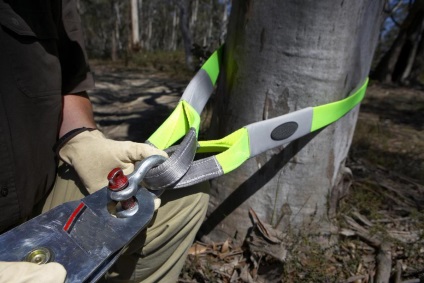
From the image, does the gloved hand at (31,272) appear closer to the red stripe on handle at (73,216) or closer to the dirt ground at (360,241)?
the red stripe on handle at (73,216)

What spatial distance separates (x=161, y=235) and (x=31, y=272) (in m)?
0.46

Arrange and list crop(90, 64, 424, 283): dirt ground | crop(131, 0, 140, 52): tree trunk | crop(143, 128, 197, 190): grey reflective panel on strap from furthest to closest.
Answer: crop(131, 0, 140, 52): tree trunk → crop(90, 64, 424, 283): dirt ground → crop(143, 128, 197, 190): grey reflective panel on strap

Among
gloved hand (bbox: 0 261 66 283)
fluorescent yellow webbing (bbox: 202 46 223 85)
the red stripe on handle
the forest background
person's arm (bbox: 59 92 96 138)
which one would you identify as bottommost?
the forest background

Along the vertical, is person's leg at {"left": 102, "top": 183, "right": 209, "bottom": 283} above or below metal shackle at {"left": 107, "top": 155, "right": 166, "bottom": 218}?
below

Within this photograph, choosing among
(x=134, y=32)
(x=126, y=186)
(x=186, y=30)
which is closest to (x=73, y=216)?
(x=126, y=186)

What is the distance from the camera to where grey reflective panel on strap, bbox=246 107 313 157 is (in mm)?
1243

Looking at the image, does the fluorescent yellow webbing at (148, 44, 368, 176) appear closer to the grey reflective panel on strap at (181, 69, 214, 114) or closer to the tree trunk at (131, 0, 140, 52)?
the grey reflective panel on strap at (181, 69, 214, 114)

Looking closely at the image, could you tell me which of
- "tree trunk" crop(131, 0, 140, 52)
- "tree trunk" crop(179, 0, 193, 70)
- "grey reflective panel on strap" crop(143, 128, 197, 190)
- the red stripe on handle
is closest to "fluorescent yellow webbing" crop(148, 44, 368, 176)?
"grey reflective panel on strap" crop(143, 128, 197, 190)

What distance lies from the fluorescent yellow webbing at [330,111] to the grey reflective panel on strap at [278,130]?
30 mm

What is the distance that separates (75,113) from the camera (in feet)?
4.67

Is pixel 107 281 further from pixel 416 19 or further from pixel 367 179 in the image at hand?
pixel 416 19

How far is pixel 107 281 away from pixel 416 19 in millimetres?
9349

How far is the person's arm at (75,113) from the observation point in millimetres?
1371

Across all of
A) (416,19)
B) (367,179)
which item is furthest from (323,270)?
(416,19)
